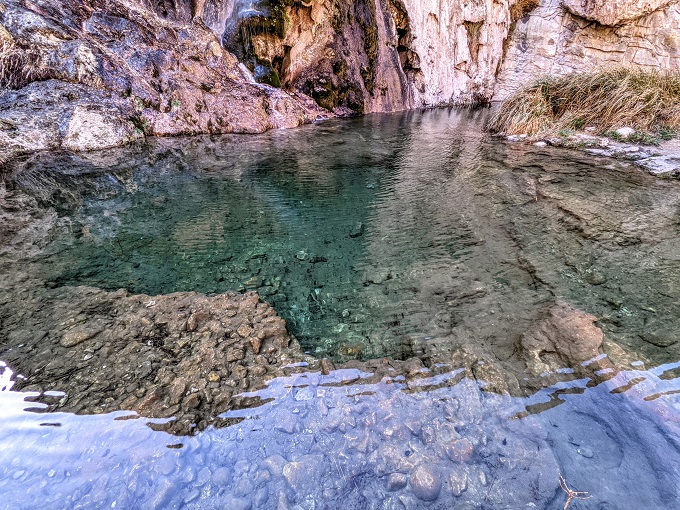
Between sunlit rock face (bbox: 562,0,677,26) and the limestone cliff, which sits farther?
sunlit rock face (bbox: 562,0,677,26)

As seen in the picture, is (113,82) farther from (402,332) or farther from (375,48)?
(375,48)

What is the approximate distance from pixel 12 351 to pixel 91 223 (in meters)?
1.64

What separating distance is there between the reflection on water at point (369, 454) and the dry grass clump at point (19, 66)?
6.61 meters

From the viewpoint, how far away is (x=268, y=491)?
1.09 meters

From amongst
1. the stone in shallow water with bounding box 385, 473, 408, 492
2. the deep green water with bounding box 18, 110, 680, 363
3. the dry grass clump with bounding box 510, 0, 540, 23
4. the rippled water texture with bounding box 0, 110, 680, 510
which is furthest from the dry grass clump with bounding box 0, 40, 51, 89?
the dry grass clump with bounding box 510, 0, 540, 23

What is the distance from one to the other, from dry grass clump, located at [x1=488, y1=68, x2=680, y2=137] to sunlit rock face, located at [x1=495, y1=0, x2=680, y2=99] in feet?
32.5

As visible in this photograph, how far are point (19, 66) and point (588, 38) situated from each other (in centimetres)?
1970

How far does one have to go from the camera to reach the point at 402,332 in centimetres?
177

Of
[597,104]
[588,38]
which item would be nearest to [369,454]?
[597,104]

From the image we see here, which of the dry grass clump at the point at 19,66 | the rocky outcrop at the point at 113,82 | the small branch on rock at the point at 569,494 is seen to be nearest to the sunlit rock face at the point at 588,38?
the rocky outcrop at the point at 113,82

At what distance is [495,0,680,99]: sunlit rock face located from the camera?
13.6 m

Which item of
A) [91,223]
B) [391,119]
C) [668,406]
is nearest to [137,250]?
[91,223]

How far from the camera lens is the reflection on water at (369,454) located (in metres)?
1.07

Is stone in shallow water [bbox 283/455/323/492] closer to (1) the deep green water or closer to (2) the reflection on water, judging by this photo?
(2) the reflection on water
